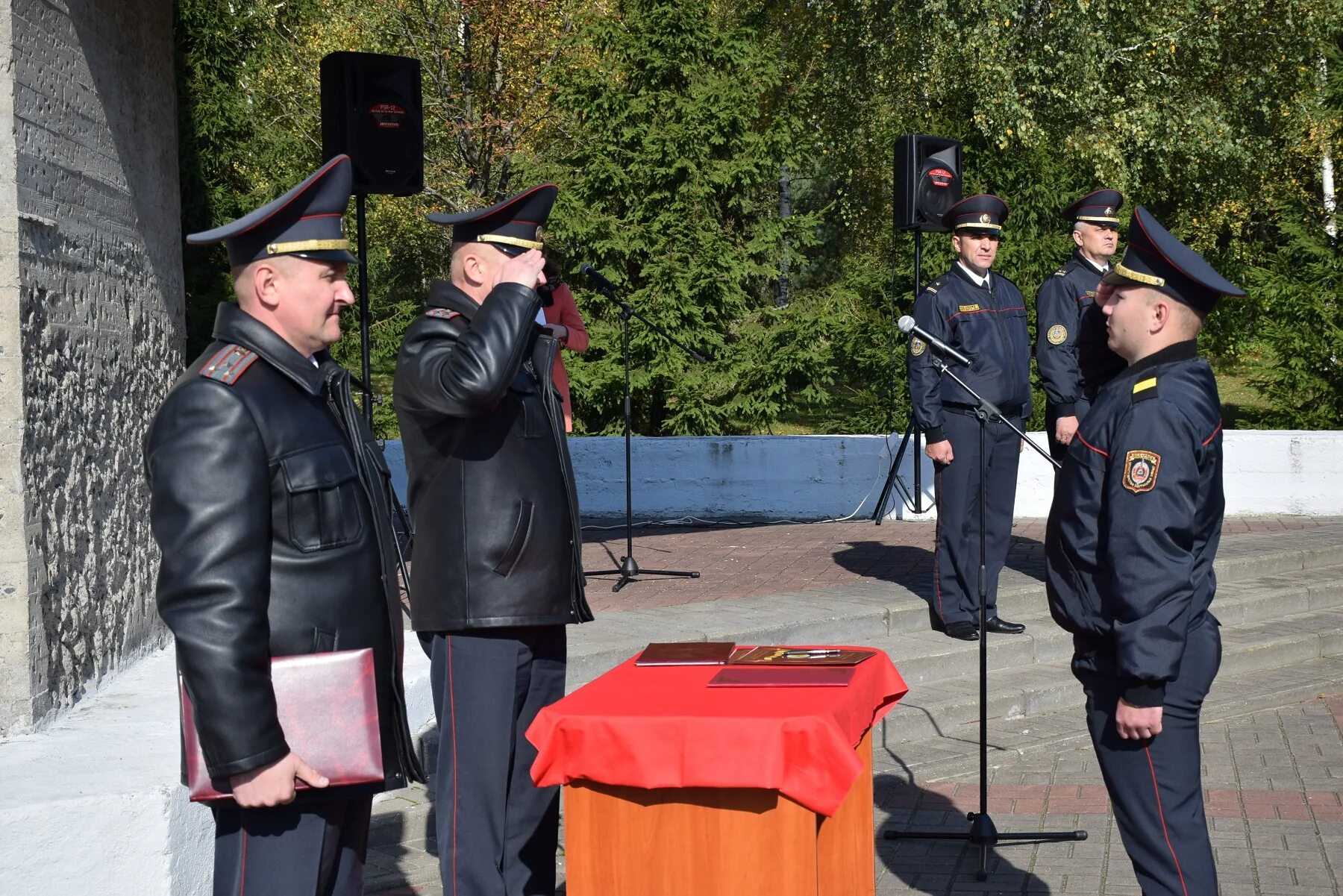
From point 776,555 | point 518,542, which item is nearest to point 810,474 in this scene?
point 776,555

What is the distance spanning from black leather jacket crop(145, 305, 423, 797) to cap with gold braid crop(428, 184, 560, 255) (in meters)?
0.94

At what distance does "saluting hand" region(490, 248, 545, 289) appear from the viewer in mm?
3562

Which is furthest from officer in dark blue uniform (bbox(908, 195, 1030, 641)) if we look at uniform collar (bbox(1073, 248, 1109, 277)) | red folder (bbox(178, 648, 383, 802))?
red folder (bbox(178, 648, 383, 802))

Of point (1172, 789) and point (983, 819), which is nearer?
point (1172, 789)

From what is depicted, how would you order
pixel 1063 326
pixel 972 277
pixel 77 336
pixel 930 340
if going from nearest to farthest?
pixel 77 336 → pixel 930 340 → pixel 972 277 → pixel 1063 326

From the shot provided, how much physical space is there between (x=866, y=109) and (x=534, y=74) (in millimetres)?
5595

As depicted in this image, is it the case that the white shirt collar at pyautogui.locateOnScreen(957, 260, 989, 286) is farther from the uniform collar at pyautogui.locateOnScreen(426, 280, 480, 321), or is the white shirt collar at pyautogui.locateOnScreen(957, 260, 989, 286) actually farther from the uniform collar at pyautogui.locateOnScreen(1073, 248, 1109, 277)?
the uniform collar at pyautogui.locateOnScreen(426, 280, 480, 321)

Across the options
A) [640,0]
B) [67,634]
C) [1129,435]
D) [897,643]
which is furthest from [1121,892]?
[640,0]

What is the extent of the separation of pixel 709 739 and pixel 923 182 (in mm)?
8669

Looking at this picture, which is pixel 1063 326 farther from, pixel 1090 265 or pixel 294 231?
pixel 294 231

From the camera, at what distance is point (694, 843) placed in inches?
122

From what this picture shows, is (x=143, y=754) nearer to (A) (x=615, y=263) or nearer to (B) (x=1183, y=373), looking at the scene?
(B) (x=1183, y=373)

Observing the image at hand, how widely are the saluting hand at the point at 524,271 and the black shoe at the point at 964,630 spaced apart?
4.39 m

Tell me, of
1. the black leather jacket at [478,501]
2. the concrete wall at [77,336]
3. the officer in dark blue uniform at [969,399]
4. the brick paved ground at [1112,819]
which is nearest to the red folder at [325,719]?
the black leather jacket at [478,501]
